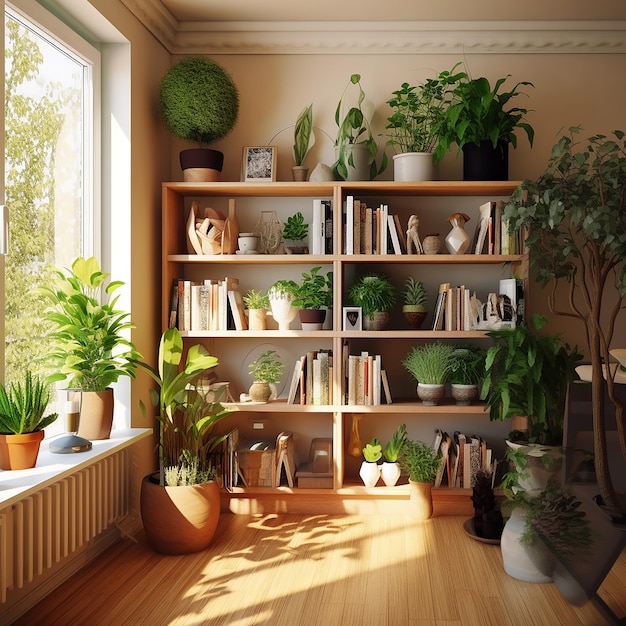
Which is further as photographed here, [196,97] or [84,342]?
[196,97]

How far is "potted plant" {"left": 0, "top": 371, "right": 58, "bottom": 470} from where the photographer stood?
95.4 inches

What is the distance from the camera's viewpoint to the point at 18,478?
236 cm

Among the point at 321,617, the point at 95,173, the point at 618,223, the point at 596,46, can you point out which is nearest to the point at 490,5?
the point at 596,46

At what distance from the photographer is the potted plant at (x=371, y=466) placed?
3.85 m

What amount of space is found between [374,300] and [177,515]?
4.91 ft

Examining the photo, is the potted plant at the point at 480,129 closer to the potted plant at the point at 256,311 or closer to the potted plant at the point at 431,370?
the potted plant at the point at 431,370

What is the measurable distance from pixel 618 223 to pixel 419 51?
165cm

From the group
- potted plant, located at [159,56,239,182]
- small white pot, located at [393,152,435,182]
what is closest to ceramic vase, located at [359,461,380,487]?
small white pot, located at [393,152,435,182]

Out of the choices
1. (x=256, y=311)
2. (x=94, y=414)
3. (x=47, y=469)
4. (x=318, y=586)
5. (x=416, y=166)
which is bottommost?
(x=318, y=586)

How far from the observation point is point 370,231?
152 inches

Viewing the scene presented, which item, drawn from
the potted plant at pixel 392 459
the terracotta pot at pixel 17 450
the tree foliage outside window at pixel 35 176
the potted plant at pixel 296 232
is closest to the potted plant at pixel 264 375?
the potted plant at pixel 296 232

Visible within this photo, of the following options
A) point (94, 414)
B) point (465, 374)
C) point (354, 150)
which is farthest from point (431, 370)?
point (94, 414)

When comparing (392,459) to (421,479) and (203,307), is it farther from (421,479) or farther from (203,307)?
(203,307)

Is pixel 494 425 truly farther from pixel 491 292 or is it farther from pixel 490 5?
pixel 490 5
